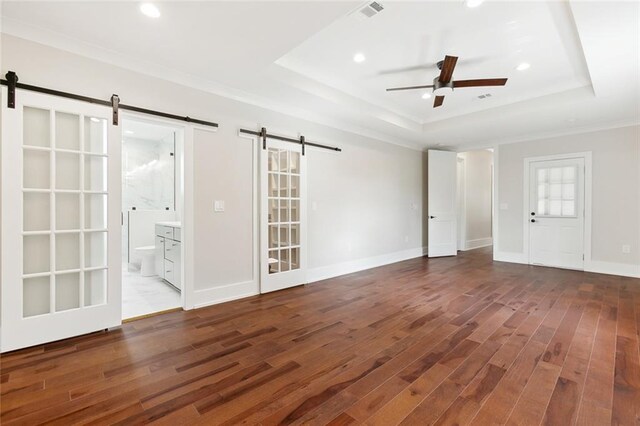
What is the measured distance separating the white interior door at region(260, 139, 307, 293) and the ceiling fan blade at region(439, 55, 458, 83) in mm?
2067

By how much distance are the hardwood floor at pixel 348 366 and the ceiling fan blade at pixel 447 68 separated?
8.45 feet

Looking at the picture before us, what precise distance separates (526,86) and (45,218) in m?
5.78

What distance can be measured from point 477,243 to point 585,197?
3215 millimetres

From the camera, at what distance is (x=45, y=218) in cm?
249

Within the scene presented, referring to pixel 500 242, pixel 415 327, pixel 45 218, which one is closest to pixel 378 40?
pixel 415 327

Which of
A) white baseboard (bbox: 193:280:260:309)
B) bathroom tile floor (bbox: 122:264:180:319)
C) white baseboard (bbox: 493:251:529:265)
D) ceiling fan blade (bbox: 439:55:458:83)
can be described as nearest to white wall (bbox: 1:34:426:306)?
white baseboard (bbox: 193:280:260:309)

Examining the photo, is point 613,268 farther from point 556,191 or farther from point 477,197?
point 477,197

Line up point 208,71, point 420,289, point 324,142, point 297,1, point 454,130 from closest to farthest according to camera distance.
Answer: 1. point 297,1
2. point 208,71
3. point 420,289
4. point 324,142
5. point 454,130

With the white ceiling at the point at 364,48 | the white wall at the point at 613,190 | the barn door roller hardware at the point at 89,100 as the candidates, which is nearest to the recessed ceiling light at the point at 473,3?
the white ceiling at the point at 364,48

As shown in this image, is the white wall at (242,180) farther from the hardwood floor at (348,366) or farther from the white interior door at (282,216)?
the hardwood floor at (348,366)

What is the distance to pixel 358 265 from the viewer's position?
5.26 meters

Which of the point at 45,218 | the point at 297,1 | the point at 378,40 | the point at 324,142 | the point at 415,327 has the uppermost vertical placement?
the point at 378,40

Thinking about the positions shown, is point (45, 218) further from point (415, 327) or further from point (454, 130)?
point (454, 130)

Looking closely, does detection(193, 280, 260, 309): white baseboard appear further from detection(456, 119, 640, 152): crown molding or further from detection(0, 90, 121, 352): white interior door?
detection(456, 119, 640, 152): crown molding
